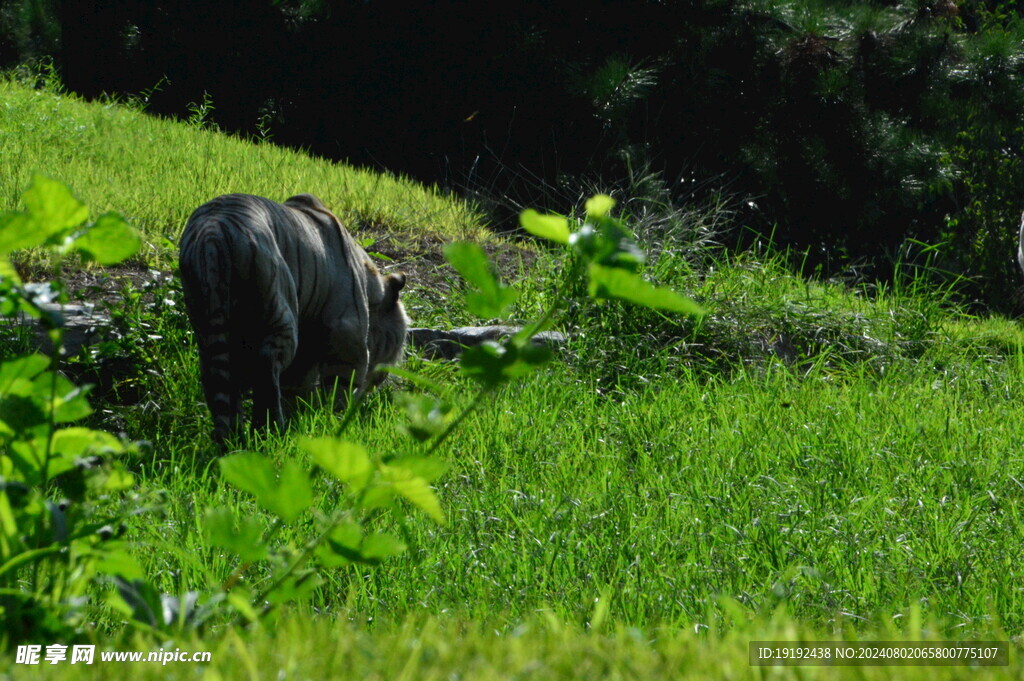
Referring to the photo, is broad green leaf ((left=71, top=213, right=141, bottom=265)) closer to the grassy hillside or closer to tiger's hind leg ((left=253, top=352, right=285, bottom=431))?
the grassy hillside

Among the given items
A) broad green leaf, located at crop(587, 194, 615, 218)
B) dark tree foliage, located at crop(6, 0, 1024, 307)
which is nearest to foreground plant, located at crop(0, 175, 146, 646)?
broad green leaf, located at crop(587, 194, 615, 218)

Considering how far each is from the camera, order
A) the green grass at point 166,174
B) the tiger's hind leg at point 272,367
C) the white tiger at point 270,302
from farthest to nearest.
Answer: the green grass at point 166,174 → the tiger's hind leg at point 272,367 → the white tiger at point 270,302

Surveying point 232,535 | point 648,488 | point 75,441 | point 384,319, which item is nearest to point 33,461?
point 75,441

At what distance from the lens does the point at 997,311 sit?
1154 cm

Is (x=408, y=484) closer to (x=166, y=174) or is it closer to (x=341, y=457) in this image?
(x=341, y=457)

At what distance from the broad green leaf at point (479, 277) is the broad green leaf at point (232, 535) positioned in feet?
1.50

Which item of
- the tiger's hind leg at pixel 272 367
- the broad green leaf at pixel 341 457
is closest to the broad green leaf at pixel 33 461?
the broad green leaf at pixel 341 457

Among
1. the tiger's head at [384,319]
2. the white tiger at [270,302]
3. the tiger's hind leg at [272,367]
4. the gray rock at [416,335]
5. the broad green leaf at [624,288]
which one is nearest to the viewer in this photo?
the broad green leaf at [624,288]

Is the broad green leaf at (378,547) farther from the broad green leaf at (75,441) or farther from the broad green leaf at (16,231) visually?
the broad green leaf at (16,231)

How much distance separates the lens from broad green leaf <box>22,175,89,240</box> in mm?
1408

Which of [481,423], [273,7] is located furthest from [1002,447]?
[273,7]

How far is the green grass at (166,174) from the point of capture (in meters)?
7.08

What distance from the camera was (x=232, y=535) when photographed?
1460 millimetres

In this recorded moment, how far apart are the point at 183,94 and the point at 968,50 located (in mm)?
9698
